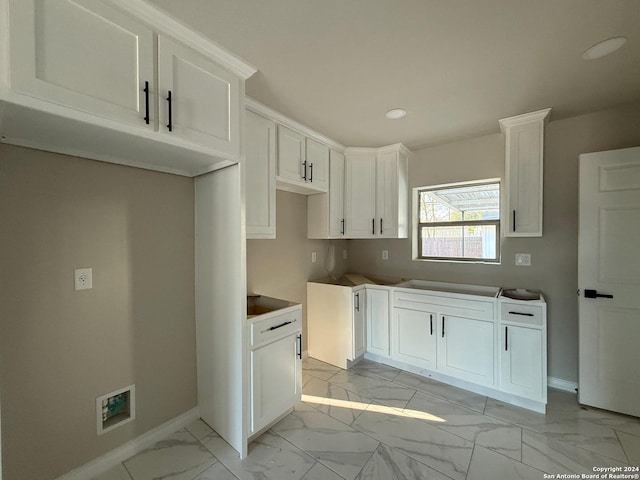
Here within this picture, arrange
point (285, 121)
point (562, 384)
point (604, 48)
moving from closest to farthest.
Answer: point (604, 48) → point (285, 121) → point (562, 384)

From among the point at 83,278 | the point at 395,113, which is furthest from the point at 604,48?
the point at 83,278

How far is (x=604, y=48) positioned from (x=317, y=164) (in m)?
2.06

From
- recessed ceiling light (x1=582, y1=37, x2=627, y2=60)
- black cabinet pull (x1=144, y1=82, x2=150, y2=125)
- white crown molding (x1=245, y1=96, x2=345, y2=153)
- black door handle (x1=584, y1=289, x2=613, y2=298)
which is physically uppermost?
recessed ceiling light (x1=582, y1=37, x2=627, y2=60)

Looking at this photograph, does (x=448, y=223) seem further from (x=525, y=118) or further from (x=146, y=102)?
(x=146, y=102)

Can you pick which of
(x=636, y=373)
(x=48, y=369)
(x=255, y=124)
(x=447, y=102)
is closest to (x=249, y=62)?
(x=255, y=124)

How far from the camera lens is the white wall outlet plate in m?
2.58

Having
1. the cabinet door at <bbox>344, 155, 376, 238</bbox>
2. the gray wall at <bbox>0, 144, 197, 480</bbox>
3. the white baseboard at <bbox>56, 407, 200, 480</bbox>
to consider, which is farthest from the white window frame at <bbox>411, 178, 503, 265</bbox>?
the white baseboard at <bbox>56, 407, 200, 480</bbox>

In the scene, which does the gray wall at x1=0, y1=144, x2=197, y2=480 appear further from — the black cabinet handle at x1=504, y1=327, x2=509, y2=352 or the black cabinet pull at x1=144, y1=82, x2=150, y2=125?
the black cabinet handle at x1=504, y1=327, x2=509, y2=352

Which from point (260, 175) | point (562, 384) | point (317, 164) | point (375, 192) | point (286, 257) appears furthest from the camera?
point (375, 192)

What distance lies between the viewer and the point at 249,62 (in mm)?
1629

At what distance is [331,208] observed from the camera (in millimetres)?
2963

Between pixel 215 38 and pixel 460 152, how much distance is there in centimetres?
258

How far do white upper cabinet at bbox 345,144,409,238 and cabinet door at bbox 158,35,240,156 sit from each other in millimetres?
1736

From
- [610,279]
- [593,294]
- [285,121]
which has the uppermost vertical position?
[285,121]
